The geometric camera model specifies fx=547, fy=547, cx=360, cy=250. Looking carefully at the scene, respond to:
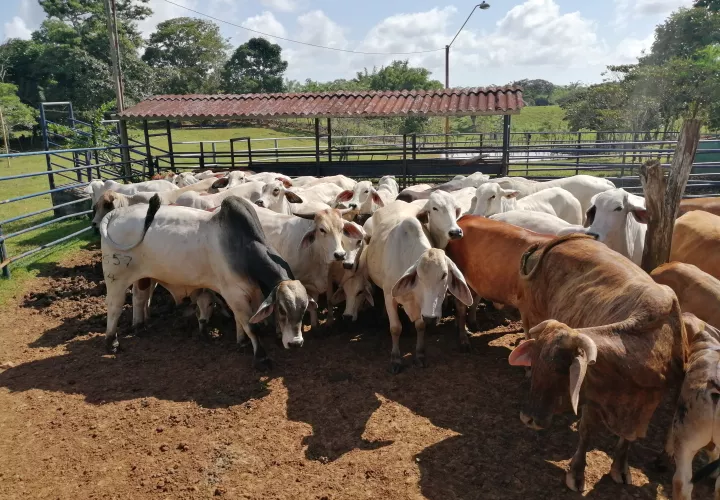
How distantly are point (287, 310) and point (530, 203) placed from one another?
476 centimetres

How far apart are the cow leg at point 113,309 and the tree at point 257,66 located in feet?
162

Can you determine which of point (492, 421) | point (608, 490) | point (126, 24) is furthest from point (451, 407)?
point (126, 24)

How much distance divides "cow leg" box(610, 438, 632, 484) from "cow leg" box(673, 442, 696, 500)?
0.48 metres

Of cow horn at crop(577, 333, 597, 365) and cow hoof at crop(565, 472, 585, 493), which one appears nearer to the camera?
cow horn at crop(577, 333, 597, 365)

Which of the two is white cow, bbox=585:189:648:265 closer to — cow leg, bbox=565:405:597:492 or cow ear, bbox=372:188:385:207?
cow leg, bbox=565:405:597:492

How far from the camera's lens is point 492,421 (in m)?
4.75

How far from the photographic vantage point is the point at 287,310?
551 cm

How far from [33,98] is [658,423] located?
45484mm

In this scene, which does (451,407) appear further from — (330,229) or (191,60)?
(191,60)

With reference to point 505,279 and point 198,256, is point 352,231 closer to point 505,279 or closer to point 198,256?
point 198,256

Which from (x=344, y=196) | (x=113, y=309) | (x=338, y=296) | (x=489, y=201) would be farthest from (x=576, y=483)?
(x=344, y=196)

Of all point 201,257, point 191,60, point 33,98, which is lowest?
point 201,257

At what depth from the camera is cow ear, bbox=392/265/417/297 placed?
18.1ft

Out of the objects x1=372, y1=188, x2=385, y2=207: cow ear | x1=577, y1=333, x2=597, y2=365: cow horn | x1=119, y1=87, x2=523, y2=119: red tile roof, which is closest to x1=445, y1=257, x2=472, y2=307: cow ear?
x1=577, y1=333, x2=597, y2=365: cow horn
